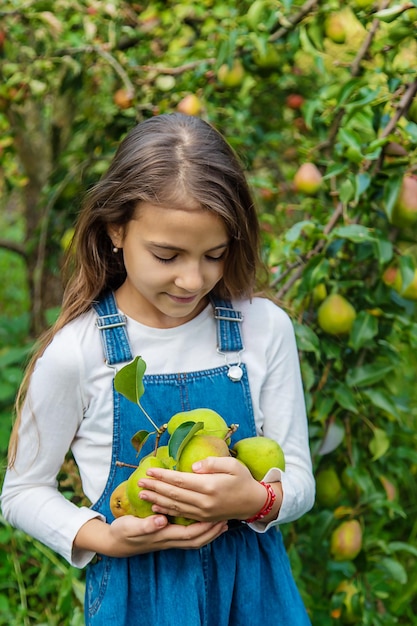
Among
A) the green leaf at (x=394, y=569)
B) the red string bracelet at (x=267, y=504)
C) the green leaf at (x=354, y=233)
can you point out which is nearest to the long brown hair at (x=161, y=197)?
the green leaf at (x=354, y=233)

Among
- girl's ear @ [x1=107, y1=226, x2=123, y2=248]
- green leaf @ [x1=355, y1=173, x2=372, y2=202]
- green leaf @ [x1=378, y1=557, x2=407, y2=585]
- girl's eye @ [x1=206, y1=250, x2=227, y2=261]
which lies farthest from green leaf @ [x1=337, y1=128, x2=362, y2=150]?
green leaf @ [x1=378, y1=557, x2=407, y2=585]

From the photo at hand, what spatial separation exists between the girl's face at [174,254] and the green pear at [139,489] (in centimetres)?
23

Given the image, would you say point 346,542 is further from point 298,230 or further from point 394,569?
point 298,230

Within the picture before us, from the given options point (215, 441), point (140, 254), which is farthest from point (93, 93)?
point (215, 441)

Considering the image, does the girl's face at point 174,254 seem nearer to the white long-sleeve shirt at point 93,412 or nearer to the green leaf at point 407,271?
the white long-sleeve shirt at point 93,412

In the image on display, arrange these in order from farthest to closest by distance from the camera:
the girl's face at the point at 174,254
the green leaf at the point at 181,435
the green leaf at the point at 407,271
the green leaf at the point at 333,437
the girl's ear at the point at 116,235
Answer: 1. the green leaf at the point at 333,437
2. the green leaf at the point at 407,271
3. the girl's ear at the point at 116,235
4. the girl's face at the point at 174,254
5. the green leaf at the point at 181,435

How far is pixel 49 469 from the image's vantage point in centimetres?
116

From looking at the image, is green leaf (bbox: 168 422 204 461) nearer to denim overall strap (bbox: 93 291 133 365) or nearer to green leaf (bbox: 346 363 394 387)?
denim overall strap (bbox: 93 291 133 365)

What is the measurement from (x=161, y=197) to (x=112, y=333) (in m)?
0.22

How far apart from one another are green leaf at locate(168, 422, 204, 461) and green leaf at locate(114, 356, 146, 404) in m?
0.08

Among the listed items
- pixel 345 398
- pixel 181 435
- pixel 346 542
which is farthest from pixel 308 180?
pixel 181 435

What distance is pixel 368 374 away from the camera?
61.7 inches

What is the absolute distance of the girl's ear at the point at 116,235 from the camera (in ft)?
3.86

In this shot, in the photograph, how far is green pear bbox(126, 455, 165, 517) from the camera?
994 mm
